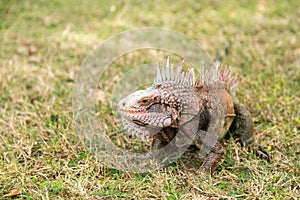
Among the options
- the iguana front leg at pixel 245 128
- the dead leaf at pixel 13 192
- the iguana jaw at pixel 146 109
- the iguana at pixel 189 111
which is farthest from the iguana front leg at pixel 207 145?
the dead leaf at pixel 13 192

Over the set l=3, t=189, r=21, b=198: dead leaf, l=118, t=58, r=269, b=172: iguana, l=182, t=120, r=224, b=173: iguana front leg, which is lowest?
l=3, t=189, r=21, b=198: dead leaf

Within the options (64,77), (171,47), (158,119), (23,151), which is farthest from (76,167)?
(171,47)

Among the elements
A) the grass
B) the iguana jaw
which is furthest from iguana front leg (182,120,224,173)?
the iguana jaw

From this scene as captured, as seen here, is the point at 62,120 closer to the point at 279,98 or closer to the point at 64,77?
the point at 64,77

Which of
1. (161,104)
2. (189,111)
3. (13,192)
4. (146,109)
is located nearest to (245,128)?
(189,111)

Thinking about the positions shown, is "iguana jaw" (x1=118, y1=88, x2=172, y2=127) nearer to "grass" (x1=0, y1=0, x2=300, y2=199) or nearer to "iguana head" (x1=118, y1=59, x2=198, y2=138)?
"iguana head" (x1=118, y1=59, x2=198, y2=138)

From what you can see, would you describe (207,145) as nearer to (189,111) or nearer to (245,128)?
(189,111)
